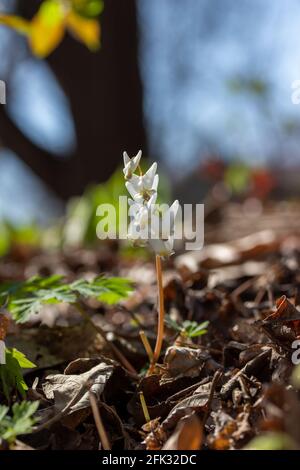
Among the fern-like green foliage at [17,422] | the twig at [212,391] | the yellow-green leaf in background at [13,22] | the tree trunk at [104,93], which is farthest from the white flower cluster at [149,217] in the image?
the tree trunk at [104,93]

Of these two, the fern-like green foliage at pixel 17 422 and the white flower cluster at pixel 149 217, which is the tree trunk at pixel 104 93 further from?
the fern-like green foliage at pixel 17 422

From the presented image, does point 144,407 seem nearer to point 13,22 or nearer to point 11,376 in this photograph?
point 11,376

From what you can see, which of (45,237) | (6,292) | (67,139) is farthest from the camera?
(67,139)

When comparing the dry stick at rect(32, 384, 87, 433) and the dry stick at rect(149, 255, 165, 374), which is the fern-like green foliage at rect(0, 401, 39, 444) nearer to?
the dry stick at rect(32, 384, 87, 433)

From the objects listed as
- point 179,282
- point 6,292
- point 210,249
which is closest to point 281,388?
point 6,292

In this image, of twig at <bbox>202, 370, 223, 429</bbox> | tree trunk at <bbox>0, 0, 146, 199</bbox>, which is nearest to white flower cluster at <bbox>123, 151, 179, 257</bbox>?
twig at <bbox>202, 370, 223, 429</bbox>
